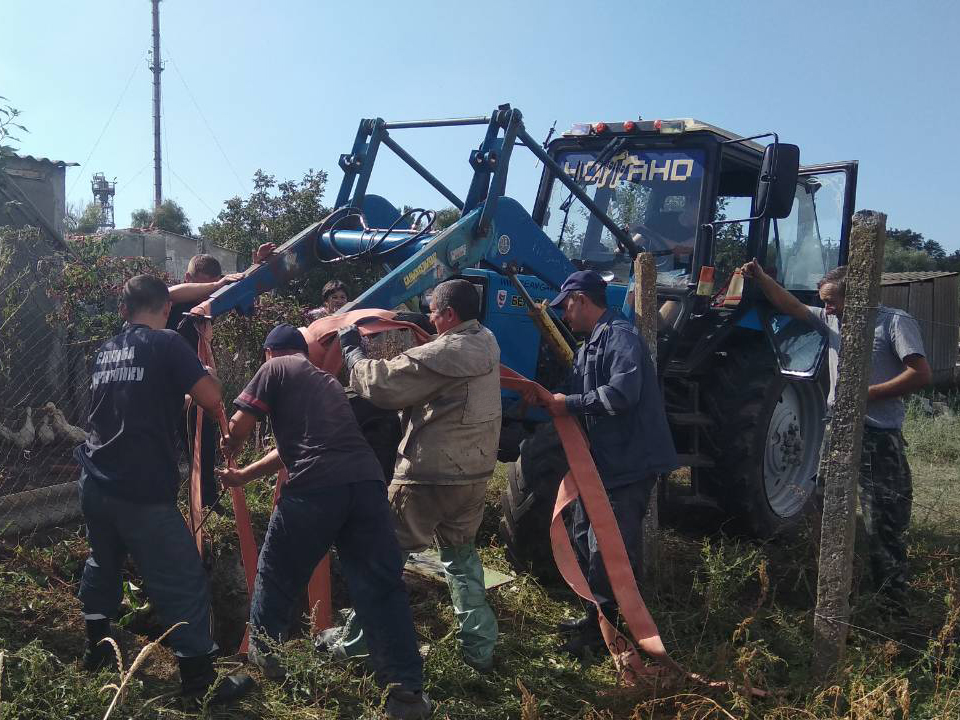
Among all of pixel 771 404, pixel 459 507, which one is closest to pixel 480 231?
pixel 459 507

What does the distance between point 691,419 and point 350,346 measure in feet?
8.44

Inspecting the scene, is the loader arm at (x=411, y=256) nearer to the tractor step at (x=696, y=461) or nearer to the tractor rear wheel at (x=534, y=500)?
the tractor rear wheel at (x=534, y=500)

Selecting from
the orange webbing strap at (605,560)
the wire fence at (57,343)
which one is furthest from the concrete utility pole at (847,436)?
the wire fence at (57,343)

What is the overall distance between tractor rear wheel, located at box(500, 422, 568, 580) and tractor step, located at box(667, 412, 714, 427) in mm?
1193

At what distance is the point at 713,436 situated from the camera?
5426mm

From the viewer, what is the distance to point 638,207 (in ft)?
18.1

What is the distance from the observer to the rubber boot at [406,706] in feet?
10.3

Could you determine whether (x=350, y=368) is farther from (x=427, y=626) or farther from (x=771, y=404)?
(x=771, y=404)

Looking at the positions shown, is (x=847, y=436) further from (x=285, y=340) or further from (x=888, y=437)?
(x=285, y=340)

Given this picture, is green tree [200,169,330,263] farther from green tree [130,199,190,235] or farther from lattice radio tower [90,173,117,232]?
lattice radio tower [90,173,117,232]

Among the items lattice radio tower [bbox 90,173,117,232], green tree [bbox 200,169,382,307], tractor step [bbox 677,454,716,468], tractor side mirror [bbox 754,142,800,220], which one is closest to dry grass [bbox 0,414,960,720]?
tractor step [bbox 677,454,716,468]

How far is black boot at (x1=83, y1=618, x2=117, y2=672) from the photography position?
3.48m

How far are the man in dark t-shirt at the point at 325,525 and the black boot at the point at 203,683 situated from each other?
154 mm

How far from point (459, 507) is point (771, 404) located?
271 centimetres
